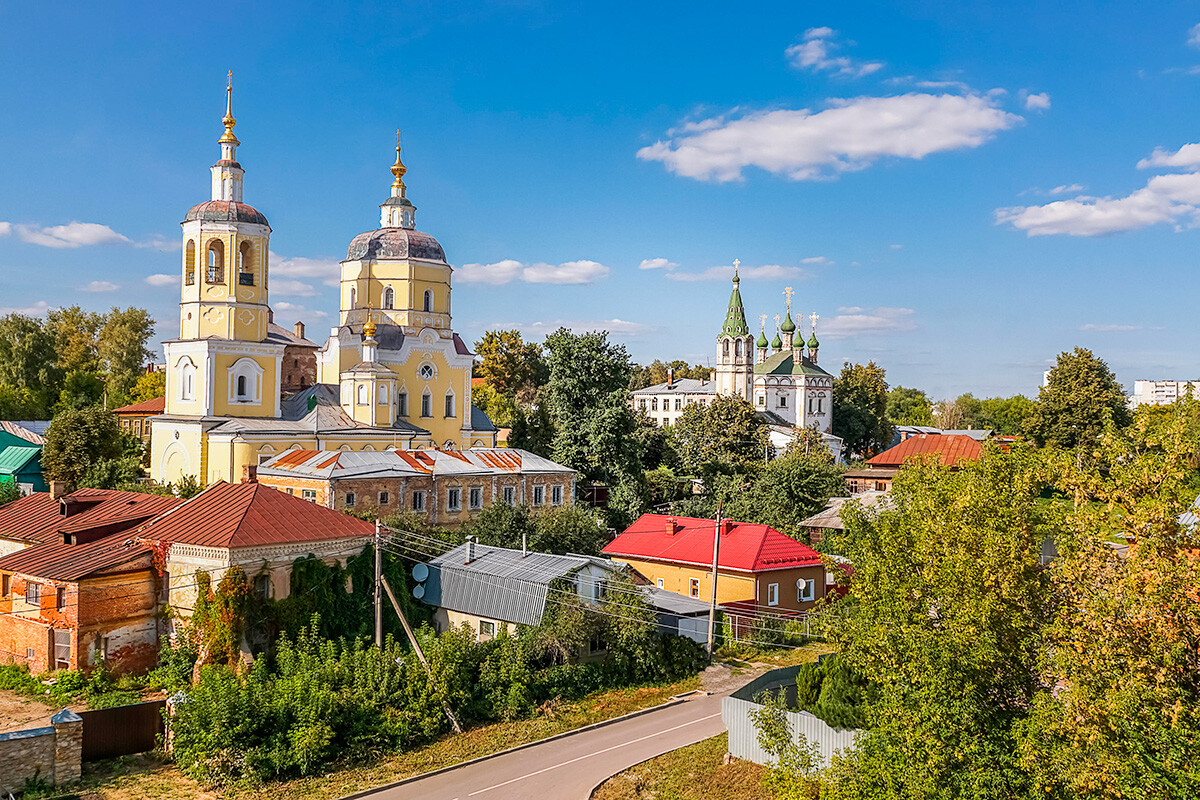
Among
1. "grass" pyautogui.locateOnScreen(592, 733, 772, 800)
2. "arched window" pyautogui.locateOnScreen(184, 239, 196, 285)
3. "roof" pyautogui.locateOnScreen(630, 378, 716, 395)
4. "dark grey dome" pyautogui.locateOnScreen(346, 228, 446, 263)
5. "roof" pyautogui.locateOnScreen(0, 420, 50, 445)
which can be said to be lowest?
"grass" pyautogui.locateOnScreen(592, 733, 772, 800)

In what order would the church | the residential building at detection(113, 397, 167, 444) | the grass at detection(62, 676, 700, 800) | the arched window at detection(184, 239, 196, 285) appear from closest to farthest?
the grass at detection(62, 676, 700, 800)
the church
the arched window at detection(184, 239, 196, 285)
the residential building at detection(113, 397, 167, 444)

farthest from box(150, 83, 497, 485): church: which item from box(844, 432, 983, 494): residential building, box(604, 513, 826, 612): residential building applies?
box(844, 432, 983, 494): residential building

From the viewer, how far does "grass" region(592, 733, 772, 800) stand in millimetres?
16984

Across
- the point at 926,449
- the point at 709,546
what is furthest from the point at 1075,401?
the point at 709,546

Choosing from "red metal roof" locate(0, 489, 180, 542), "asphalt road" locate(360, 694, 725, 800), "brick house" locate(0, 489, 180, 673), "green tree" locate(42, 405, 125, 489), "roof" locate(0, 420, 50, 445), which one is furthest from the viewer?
"roof" locate(0, 420, 50, 445)

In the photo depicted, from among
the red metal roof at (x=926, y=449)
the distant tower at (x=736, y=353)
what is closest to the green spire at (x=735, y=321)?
the distant tower at (x=736, y=353)

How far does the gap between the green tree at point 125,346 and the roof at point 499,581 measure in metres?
52.7

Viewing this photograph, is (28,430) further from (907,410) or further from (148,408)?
(907,410)

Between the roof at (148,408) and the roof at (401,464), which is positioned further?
the roof at (148,408)

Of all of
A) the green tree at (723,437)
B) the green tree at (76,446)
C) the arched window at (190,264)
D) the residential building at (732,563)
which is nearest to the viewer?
the residential building at (732,563)

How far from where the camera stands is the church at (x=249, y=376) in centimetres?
3734

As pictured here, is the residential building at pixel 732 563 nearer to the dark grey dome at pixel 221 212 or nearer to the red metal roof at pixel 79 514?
the red metal roof at pixel 79 514

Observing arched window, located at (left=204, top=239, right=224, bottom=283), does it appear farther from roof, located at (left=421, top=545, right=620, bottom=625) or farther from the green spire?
the green spire

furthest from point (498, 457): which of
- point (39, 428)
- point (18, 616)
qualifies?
point (39, 428)
